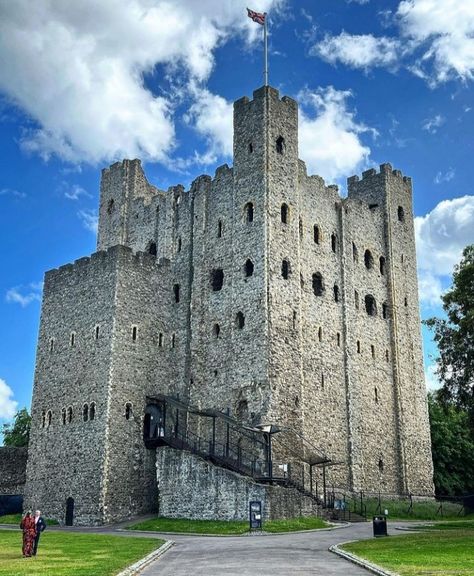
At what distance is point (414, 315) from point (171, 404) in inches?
790

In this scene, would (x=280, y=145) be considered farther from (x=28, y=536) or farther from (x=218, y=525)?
(x=28, y=536)

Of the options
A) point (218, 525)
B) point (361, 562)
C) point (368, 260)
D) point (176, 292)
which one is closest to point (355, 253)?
point (368, 260)

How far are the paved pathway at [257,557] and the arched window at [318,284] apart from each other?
19.5 metres

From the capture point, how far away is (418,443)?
47.8 m

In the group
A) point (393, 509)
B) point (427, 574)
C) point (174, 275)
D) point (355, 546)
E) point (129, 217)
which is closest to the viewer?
point (427, 574)

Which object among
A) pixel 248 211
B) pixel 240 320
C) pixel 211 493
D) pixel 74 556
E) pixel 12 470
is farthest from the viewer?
pixel 12 470

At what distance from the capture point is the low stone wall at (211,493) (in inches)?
1289

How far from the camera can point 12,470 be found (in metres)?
46.1

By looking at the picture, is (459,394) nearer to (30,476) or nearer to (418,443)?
(418,443)

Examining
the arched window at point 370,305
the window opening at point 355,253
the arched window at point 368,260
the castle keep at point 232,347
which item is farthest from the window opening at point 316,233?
the arched window at point 370,305

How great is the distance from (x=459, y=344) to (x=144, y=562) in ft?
70.8

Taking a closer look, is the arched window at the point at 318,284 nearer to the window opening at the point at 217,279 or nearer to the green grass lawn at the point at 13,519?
the window opening at the point at 217,279

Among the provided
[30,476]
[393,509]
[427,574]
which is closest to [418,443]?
[393,509]

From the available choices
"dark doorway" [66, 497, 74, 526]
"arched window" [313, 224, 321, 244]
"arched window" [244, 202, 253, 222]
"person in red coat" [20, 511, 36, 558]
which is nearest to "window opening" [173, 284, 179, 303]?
"arched window" [244, 202, 253, 222]
